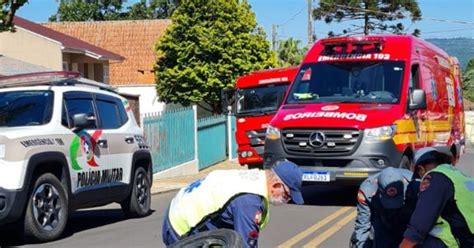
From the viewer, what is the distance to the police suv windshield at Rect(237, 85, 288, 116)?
746 inches

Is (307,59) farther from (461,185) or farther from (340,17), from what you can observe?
(340,17)

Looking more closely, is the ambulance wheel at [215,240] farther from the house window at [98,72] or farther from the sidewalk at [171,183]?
the house window at [98,72]

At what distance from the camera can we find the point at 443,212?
4562mm

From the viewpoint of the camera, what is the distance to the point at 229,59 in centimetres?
3291

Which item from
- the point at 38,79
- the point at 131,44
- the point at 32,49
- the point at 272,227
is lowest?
the point at 272,227

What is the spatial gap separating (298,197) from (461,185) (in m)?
0.96

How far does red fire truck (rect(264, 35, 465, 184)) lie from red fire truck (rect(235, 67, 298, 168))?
5.09 meters

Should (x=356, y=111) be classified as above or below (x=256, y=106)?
above

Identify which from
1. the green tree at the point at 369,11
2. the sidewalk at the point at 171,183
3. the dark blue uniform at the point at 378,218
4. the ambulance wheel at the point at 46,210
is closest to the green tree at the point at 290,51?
the green tree at the point at 369,11

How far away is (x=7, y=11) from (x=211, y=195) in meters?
10.8

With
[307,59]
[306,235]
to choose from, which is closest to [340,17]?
[307,59]

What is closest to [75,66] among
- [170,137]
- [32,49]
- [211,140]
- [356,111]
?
[32,49]

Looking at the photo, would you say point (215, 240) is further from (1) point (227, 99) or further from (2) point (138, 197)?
(1) point (227, 99)

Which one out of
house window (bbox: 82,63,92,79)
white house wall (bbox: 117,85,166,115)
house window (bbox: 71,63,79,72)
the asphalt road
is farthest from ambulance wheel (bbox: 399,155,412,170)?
white house wall (bbox: 117,85,166,115)
